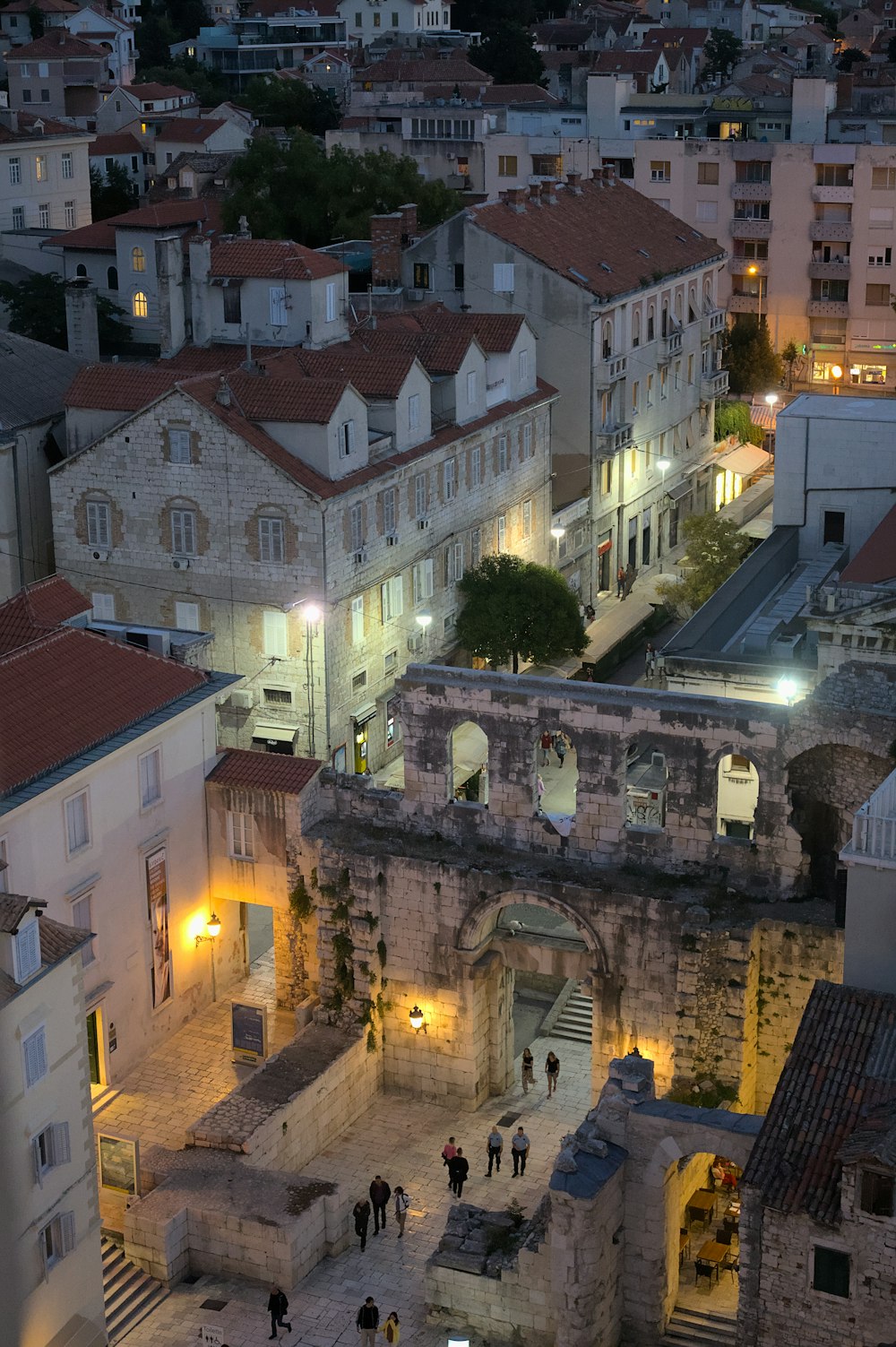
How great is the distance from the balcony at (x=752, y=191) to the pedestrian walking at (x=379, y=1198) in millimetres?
74899

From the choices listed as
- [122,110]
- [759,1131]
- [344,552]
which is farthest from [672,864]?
[122,110]

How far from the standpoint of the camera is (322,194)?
302ft

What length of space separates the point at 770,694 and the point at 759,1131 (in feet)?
71.3

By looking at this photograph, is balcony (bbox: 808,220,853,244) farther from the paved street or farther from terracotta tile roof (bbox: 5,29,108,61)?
terracotta tile roof (bbox: 5,29,108,61)

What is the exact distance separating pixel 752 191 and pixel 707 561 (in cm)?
4084

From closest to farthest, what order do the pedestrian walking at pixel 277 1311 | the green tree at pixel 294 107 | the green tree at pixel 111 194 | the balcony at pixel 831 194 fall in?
1. the pedestrian walking at pixel 277 1311
2. the balcony at pixel 831 194
3. the green tree at pixel 111 194
4. the green tree at pixel 294 107

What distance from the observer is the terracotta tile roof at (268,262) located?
71.5 metres

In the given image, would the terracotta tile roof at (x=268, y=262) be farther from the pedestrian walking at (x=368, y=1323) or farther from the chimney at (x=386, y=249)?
the pedestrian walking at (x=368, y=1323)

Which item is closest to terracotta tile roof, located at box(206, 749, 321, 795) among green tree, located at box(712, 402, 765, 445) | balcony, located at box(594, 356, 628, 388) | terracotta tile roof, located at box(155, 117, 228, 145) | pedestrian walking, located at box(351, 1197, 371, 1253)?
pedestrian walking, located at box(351, 1197, 371, 1253)

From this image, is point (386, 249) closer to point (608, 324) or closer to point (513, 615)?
point (608, 324)

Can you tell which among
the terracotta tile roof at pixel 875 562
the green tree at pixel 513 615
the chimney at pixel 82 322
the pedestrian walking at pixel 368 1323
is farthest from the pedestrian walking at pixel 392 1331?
the chimney at pixel 82 322

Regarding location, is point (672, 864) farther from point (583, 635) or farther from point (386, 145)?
point (386, 145)

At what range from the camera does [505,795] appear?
48844 millimetres

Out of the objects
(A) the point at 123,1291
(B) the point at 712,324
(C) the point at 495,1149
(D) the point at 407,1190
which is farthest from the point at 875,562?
(B) the point at 712,324
